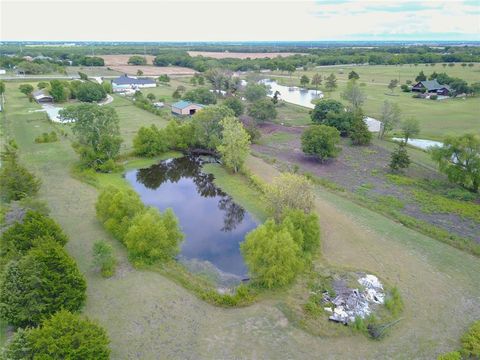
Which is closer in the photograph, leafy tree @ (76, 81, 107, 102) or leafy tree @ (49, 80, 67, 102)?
leafy tree @ (49, 80, 67, 102)

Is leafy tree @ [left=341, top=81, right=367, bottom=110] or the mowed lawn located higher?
leafy tree @ [left=341, top=81, right=367, bottom=110]

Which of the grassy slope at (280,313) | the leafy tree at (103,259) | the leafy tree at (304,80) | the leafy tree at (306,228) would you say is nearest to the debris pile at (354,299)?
the grassy slope at (280,313)

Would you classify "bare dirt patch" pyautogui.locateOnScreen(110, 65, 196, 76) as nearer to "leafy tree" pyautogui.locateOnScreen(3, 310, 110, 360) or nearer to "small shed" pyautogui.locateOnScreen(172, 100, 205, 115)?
"small shed" pyautogui.locateOnScreen(172, 100, 205, 115)

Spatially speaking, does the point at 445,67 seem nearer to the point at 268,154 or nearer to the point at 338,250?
the point at 268,154

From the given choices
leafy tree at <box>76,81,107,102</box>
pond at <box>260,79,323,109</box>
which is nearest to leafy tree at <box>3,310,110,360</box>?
leafy tree at <box>76,81,107,102</box>

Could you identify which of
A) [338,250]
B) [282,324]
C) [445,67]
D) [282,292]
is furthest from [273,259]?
[445,67]

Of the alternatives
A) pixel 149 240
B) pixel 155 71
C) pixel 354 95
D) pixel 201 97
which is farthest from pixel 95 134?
pixel 155 71
